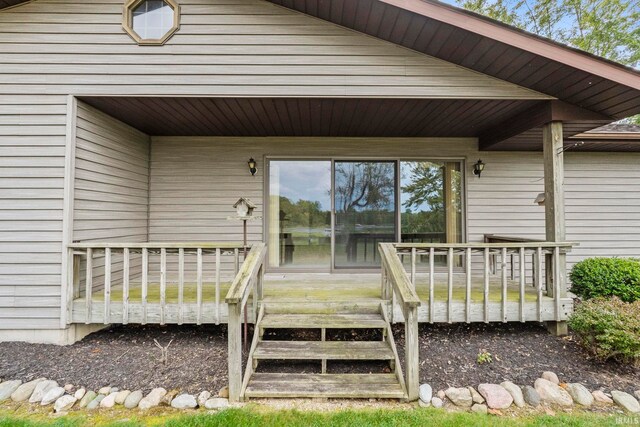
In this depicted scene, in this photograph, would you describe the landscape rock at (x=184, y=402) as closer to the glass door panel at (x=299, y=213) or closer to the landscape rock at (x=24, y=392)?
the landscape rock at (x=24, y=392)

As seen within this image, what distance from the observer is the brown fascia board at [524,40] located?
3.05 metres

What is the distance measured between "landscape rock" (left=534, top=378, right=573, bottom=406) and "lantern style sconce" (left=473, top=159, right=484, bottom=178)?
3525mm

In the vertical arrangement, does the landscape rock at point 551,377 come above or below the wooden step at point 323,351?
below

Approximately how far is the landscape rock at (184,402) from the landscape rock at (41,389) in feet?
3.91

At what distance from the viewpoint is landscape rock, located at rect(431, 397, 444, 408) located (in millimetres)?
2525

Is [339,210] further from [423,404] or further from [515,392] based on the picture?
[515,392]

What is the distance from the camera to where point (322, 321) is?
10.4 ft

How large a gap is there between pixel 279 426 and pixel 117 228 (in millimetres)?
3623

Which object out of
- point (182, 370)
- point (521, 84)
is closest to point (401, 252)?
point (521, 84)

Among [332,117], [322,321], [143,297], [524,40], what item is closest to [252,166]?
[332,117]

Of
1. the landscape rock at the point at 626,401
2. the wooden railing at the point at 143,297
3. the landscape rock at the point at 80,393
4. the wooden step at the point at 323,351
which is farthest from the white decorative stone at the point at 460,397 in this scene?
the landscape rock at the point at 80,393

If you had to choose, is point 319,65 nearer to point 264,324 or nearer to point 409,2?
point 409,2

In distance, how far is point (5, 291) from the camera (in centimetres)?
343

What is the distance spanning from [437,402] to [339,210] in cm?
333
